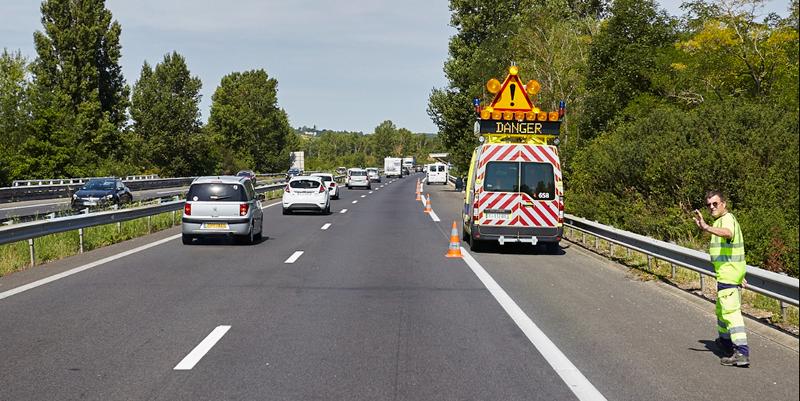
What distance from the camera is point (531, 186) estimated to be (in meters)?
16.5

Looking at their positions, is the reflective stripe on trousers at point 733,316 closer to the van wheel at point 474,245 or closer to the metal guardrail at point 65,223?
the van wheel at point 474,245

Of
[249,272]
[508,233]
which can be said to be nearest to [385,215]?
[508,233]

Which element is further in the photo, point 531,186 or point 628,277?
point 531,186

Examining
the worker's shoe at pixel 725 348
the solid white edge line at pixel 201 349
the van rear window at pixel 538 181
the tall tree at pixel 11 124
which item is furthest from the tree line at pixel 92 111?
the worker's shoe at pixel 725 348

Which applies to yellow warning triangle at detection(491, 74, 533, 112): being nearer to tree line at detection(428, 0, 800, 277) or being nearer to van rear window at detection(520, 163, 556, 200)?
tree line at detection(428, 0, 800, 277)

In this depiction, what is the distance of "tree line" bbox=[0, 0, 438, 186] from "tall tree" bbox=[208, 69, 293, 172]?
16.1 ft

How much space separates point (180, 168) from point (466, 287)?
253 feet

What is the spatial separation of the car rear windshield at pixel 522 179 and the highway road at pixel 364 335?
7.98 feet

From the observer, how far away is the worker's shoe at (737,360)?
673cm

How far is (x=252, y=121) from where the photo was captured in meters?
113

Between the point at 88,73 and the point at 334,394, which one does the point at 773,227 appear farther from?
the point at 88,73

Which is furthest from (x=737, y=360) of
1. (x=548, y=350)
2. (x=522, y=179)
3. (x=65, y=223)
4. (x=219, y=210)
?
(x=65, y=223)

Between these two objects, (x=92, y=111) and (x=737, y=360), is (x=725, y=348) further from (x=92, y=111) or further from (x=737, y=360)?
(x=92, y=111)

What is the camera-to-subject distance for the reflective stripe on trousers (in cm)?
672
